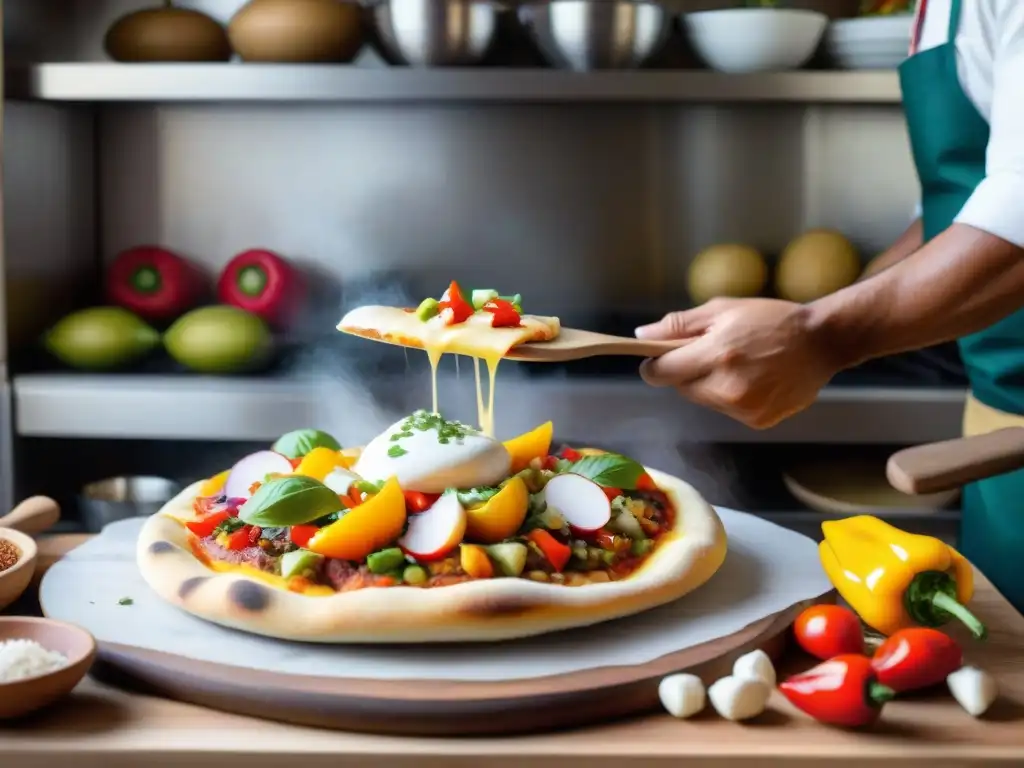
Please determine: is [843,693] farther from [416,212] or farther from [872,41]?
[416,212]

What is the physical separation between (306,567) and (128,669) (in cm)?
23

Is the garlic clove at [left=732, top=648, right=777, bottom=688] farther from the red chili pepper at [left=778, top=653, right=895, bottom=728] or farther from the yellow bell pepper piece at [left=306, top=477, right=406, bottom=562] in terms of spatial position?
the yellow bell pepper piece at [left=306, top=477, right=406, bottom=562]

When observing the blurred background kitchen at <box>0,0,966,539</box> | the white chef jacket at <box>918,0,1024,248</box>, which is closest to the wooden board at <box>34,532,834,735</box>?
the white chef jacket at <box>918,0,1024,248</box>

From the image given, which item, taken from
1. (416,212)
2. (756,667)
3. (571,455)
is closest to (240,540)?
(571,455)

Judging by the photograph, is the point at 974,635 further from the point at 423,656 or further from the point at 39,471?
the point at 39,471

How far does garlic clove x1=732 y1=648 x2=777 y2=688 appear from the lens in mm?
1160

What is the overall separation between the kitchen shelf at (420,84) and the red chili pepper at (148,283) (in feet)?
1.49

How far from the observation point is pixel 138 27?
270 cm

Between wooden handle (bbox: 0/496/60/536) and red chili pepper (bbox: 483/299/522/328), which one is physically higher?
red chili pepper (bbox: 483/299/522/328)

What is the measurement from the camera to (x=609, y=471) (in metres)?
1.55

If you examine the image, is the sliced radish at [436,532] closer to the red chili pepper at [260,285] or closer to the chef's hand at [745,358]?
the chef's hand at [745,358]

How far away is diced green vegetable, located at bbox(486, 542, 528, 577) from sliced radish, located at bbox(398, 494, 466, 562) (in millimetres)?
45

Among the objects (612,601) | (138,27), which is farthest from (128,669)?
(138,27)

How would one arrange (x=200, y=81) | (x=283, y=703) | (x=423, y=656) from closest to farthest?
(x=283, y=703) < (x=423, y=656) < (x=200, y=81)
